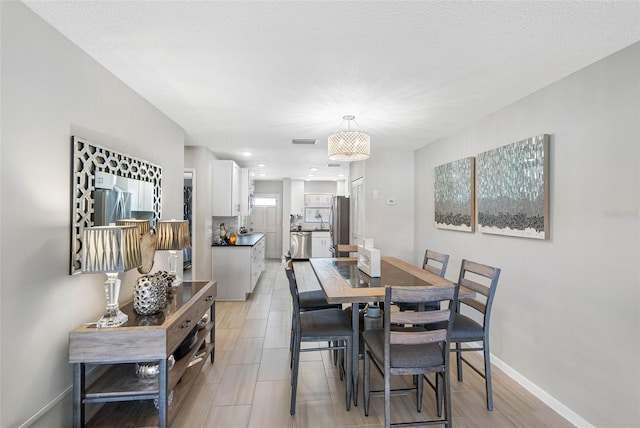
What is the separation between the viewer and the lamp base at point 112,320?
69.7 inches

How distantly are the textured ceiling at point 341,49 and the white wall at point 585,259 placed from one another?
8.6 inches

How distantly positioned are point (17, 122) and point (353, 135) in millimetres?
2287

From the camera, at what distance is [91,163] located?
1.95 m

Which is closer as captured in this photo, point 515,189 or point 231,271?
point 515,189

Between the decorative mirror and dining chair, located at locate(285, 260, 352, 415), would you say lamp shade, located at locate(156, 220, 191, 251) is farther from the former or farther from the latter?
dining chair, located at locate(285, 260, 352, 415)

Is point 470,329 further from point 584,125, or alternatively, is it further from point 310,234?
point 310,234

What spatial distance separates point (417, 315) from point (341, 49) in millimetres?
1641

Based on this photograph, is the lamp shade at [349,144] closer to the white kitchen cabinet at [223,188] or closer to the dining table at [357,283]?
the dining table at [357,283]

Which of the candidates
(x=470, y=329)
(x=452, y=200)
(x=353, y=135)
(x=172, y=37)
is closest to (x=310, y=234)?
(x=452, y=200)

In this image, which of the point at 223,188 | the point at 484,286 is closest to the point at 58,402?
the point at 484,286

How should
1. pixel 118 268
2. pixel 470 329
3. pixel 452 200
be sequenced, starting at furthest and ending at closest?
pixel 452 200
pixel 470 329
pixel 118 268

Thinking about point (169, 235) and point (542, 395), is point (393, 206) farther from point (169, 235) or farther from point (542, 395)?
point (169, 235)

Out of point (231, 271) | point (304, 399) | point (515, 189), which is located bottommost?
point (304, 399)

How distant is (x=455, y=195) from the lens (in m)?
3.62
